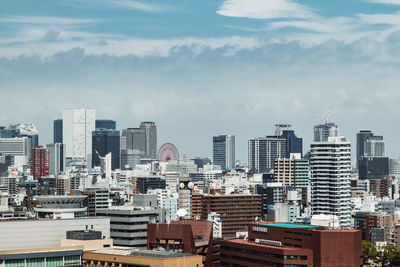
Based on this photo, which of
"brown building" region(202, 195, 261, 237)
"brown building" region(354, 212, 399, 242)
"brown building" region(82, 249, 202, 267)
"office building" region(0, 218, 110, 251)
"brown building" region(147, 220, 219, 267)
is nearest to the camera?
"brown building" region(82, 249, 202, 267)

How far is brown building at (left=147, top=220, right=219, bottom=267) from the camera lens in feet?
351

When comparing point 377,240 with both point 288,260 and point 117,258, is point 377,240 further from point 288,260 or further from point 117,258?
point 117,258

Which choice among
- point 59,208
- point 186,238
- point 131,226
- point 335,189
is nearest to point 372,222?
point 335,189

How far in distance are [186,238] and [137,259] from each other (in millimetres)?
21463

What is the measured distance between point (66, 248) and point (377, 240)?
9462 cm

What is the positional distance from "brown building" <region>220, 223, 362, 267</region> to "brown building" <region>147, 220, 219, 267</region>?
551 cm

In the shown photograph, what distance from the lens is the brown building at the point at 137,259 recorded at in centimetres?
8400

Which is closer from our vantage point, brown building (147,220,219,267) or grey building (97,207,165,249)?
brown building (147,220,219,267)

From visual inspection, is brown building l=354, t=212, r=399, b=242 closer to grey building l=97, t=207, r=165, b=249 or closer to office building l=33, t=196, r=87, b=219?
grey building l=97, t=207, r=165, b=249

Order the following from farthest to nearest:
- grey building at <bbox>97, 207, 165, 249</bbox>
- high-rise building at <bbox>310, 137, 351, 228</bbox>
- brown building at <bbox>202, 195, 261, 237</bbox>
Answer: high-rise building at <bbox>310, 137, 351, 228</bbox>, brown building at <bbox>202, 195, 261, 237</bbox>, grey building at <bbox>97, 207, 165, 249</bbox>

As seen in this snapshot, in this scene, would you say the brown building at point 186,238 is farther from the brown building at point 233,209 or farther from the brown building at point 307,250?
the brown building at point 233,209

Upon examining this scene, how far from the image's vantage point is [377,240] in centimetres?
17325

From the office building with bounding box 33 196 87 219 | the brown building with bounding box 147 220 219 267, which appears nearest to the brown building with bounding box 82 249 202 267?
the brown building with bounding box 147 220 219 267

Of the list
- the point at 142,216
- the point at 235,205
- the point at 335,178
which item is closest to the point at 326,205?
the point at 335,178
